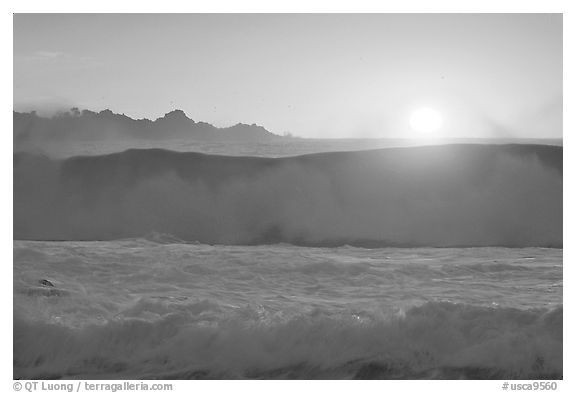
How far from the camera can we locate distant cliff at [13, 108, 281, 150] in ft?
27.1

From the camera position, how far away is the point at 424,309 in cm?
421

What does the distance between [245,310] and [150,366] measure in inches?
31.7

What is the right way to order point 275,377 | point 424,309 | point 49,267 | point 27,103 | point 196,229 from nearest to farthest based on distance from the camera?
point 275,377 → point 424,309 → point 49,267 → point 27,103 → point 196,229

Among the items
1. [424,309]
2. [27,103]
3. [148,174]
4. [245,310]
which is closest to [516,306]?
[424,309]

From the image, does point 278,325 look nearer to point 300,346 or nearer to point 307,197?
point 300,346

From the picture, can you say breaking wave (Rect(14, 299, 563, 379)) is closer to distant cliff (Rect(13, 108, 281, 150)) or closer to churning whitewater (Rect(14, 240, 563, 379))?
churning whitewater (Rect(14, 240, 563, 379))

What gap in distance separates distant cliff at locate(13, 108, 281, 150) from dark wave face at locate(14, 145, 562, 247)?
1.96 ft

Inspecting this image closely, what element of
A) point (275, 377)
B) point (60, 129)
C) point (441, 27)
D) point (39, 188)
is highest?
point (441, 27)

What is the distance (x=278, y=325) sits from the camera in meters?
4.07

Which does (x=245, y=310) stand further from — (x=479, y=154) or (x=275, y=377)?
(x=479, y=154)

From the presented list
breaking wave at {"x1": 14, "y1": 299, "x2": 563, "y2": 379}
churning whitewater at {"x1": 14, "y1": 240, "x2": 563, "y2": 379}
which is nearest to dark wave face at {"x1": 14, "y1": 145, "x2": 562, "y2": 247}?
churning whitewater at {"x1": 14, "y1": 240, "x2": 563, "y2": 379}

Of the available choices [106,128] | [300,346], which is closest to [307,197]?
[106,128]

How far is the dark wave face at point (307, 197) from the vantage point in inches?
386
